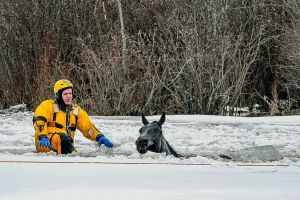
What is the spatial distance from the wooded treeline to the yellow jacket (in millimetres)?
9006

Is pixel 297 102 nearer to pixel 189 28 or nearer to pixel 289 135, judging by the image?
pixel 189 28

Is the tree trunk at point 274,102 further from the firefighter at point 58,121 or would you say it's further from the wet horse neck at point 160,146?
the wet horse neck at point 160,146

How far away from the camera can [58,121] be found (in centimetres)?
903

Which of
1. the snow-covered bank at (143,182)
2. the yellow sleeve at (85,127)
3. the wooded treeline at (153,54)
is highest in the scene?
the wooded treeline at (153,54)

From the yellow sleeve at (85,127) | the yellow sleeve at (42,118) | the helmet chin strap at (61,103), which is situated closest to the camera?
the yellow sleeve at (42,118)

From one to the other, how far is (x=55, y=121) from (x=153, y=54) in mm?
10142

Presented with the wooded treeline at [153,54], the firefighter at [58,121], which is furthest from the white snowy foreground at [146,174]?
the wooded treeline at [153,54]

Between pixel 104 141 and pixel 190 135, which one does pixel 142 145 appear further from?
pixel 190 135

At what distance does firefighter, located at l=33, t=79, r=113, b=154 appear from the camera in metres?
8.75

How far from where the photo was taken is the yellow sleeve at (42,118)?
8664 millimetres

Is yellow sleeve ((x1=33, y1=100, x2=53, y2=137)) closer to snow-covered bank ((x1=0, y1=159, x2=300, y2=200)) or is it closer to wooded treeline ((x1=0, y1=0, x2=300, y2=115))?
snow-covered bank ((x1=0, y1=159, x2=300, y2=200))

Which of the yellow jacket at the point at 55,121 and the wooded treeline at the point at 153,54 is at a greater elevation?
the wooded treeline at the point at 153,54

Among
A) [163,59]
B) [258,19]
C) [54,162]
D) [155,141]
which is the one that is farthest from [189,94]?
[54,162]

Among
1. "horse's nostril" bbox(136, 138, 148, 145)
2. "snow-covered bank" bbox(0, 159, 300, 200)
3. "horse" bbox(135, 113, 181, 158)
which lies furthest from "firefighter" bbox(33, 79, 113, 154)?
"snow-covered bank" bbox(0, 159, 300, 200)
